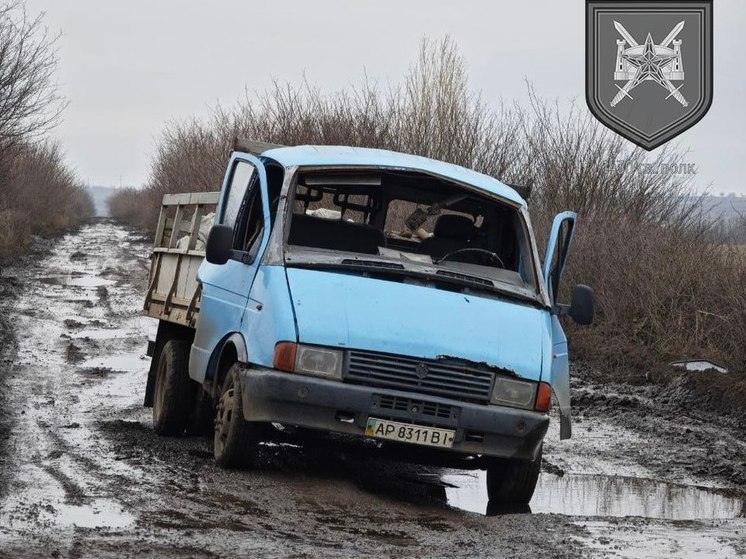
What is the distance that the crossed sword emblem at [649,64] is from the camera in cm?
1858

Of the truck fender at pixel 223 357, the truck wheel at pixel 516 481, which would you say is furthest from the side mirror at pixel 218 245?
the truck wheel at pixel 516 481

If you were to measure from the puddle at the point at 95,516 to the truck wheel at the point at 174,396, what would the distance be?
259cm

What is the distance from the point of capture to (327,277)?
7434 mm

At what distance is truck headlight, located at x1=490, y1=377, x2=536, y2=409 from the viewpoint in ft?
23.7

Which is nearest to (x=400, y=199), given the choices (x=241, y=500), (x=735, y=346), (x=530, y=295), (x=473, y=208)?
(x=473, y=208)

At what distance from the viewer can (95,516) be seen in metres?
6.23

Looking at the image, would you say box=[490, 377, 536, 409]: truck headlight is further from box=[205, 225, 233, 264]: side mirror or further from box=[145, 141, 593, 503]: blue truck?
box=[205, 225, 233, 264]: side mirror

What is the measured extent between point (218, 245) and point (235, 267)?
1.21ft

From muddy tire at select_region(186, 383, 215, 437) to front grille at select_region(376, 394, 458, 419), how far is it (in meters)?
2.42

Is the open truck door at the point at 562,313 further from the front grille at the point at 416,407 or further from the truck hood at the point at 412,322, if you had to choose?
the front grille at the point at 416,407

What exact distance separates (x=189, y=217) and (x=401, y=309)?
13.1 feet

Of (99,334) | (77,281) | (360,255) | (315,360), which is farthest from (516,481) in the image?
(77,281)

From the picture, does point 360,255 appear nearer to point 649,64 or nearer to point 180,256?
point 180,256

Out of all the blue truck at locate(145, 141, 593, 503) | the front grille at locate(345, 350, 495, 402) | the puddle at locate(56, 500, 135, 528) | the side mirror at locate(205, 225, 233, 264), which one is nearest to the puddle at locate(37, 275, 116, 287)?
the blue truck at locate(145, 141, 593, 503)
